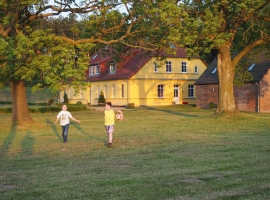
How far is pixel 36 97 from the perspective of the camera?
243ft

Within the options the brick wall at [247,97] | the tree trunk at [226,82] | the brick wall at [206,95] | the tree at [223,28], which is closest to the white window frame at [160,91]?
the brick wall at [206,95]

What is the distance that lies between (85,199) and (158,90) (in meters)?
48.4

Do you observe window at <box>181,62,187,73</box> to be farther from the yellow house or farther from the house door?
the house door

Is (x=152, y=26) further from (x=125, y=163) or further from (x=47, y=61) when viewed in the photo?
(x=125, y=163)

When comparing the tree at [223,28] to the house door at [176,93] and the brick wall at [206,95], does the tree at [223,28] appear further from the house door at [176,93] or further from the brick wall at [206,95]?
the house door at [176,93]

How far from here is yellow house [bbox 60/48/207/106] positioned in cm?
5403

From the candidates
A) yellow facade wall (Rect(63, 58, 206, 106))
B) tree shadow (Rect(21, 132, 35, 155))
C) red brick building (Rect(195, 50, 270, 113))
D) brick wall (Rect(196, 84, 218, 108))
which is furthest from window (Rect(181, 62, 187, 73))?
tree shadow (Rect(21, 132, 35, 155))

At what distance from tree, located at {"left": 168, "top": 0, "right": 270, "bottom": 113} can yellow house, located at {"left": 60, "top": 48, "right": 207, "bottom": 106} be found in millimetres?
23756

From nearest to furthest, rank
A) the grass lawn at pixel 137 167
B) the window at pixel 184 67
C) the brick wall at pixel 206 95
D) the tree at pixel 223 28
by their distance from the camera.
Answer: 1. the grass lawn at pixel 137 167
2. the tree at pixel 223 28
3. the brick wall at pixel 206 95
4. the window at pixel 184 67

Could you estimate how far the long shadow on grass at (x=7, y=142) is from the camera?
15.5 meters

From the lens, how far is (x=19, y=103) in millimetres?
26844

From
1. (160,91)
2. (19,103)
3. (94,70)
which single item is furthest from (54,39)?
(94,70)

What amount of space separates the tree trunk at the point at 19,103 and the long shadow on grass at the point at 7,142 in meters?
0.68

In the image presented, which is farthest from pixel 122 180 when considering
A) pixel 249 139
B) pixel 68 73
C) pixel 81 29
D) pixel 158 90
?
pixel 158 90
